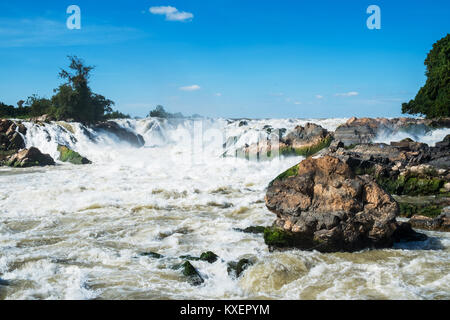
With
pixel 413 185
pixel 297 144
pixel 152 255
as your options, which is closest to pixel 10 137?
pixel 297 144

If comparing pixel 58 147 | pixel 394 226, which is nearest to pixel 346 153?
pixel 394 226

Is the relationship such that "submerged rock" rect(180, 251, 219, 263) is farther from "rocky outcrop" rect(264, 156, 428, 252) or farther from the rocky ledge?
the rocky ledge

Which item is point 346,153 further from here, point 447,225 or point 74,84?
point 74,84

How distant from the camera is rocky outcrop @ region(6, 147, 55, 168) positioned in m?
25.0

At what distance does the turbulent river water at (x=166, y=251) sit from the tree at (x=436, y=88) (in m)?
21.9

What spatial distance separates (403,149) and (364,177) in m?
9.96

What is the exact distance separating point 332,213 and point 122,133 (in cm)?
3406

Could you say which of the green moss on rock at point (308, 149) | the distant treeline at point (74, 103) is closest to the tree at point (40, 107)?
the distant treeline at point (74, 103)

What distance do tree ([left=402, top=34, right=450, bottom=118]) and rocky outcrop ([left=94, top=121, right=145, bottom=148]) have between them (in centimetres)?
2583

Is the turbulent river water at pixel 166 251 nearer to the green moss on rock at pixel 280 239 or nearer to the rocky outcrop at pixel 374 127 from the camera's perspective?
the green moss on rock at pixel 280 239

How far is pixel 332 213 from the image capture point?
8.33 metres

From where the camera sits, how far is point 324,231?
820cm

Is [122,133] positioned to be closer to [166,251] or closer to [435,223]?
[166,251]

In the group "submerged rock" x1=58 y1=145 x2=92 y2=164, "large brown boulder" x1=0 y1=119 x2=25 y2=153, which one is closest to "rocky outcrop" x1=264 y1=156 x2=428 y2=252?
"submerged rock" x1=58 y1=145 x2=92 y2=164
